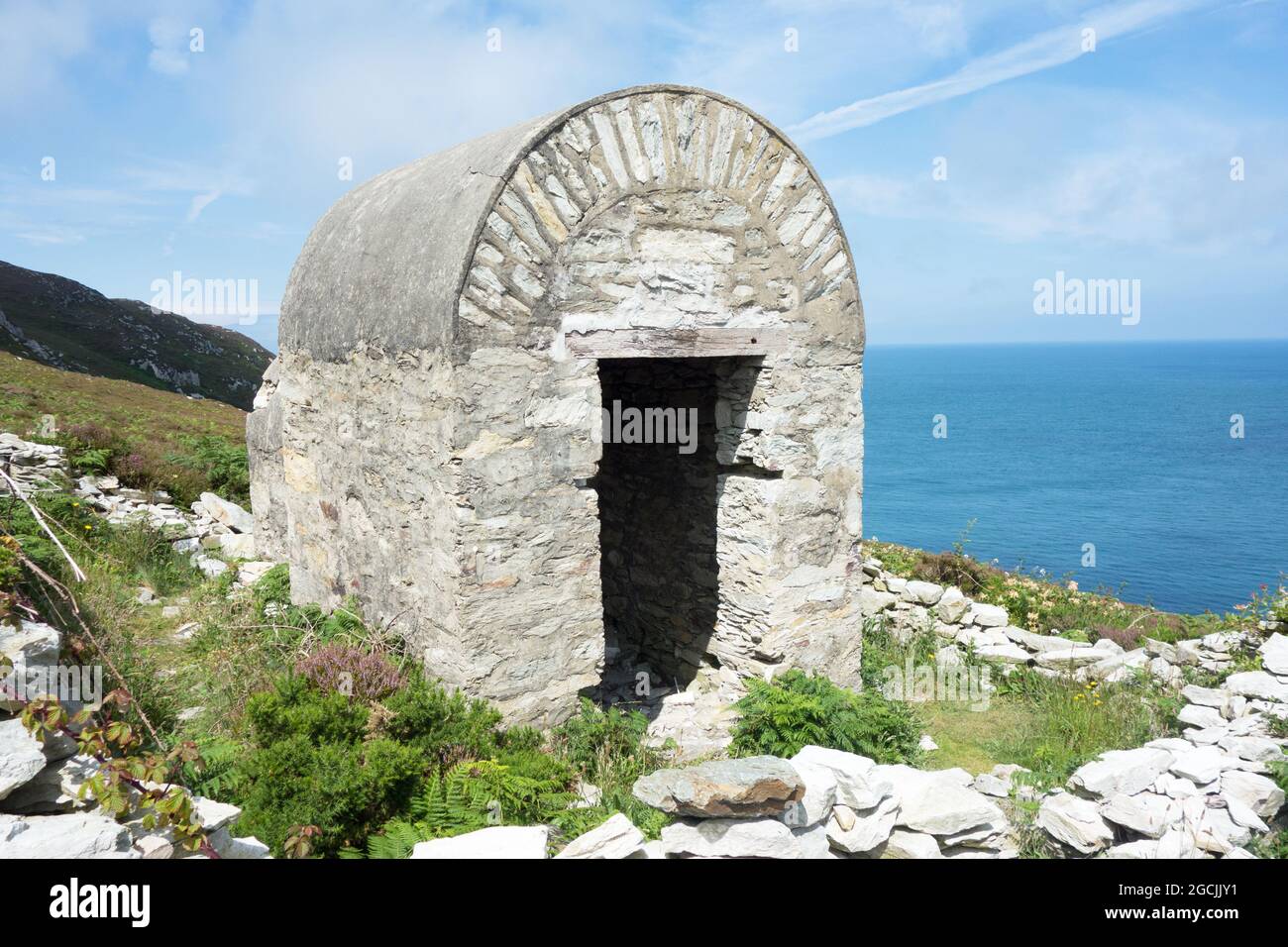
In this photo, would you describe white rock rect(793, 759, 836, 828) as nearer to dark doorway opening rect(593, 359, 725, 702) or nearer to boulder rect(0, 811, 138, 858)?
dark doorway opening rect(593, 359, 725, 702)

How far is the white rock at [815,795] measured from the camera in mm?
4164

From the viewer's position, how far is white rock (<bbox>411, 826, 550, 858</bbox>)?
3650 mm

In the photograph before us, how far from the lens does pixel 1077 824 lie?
4.39 meters

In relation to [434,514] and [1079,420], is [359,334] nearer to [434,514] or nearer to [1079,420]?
[434,514]

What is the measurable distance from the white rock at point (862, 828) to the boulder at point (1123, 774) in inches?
50.9

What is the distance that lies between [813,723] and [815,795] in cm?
137

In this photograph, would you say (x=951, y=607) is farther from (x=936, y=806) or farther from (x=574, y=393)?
(x=574, y=393)

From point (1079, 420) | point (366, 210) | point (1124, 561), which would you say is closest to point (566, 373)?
point (366, 210)

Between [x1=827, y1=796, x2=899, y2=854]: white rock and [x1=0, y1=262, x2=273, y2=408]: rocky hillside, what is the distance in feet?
95.7

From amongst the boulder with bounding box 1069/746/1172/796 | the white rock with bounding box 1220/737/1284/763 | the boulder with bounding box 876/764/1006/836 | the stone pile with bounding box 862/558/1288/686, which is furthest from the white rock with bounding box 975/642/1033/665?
the boulder with bounding box 876/764/1006/836

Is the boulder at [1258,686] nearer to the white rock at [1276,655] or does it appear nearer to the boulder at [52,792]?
the white rock at [1276,655]

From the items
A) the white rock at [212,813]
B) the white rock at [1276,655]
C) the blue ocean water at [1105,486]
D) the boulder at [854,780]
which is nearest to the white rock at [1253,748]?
the white rock at [1276,655]

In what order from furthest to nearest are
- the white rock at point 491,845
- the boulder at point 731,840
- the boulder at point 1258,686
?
1. the boulder at point 1258,686
2. the boulder at point 731,840
3. the white rock at point 491,845

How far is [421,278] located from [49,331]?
34437 mm
